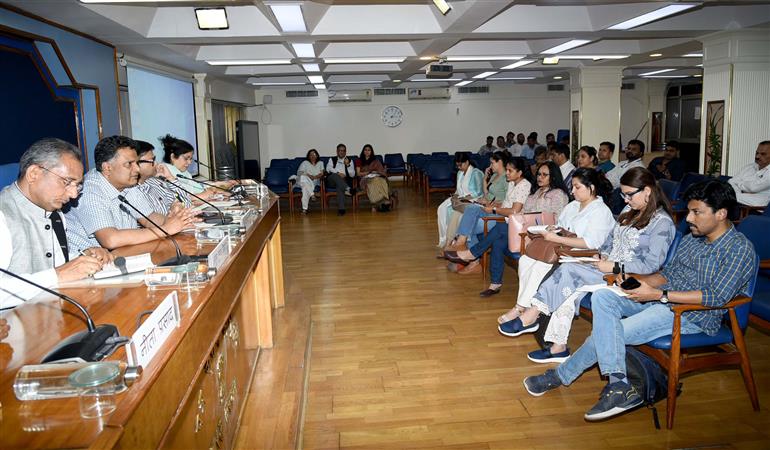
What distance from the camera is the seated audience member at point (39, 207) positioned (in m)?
2.22

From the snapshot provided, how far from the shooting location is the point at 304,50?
757 centimetres

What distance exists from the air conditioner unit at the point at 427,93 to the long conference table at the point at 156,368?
1301cm

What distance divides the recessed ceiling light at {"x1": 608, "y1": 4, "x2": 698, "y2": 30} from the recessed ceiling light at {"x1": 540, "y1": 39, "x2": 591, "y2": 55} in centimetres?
95

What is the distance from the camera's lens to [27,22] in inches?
179

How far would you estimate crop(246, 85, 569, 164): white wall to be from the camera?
15.4 m

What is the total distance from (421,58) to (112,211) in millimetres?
6203

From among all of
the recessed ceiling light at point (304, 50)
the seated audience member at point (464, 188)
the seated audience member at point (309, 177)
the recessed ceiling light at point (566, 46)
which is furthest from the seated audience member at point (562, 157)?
the seated audience member at point (309, 177)

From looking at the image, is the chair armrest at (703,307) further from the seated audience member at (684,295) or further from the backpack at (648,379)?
the backpack at (648,379)

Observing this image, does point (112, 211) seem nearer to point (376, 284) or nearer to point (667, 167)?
point (376, 284)

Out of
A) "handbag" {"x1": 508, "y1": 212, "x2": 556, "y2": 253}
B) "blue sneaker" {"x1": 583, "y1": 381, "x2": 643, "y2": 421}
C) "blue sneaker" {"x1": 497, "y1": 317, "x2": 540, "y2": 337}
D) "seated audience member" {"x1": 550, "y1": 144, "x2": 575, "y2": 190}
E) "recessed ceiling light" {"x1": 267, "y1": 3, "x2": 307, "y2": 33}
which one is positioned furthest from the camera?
"seated audience member" {"x1": 550, "y1": 144, "x2": 575, "y2": 190}

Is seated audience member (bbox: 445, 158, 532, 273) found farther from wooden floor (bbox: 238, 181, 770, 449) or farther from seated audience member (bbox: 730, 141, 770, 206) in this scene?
seated audience member (bbox: 730, 141, 770, 206)

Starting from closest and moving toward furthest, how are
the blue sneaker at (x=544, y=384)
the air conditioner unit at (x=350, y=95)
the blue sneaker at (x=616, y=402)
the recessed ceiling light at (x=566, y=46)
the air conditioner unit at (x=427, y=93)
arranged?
the blue sneaker at (x=616, y=402) < the blue sneaker at (x=544, y=384) < the recessed ceiling light at (x=566, y=46) < the air conditioner unit at (x=350, y=95) < the air conditioner unit at (x=427, y=93)

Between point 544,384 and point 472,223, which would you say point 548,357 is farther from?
point 472,223

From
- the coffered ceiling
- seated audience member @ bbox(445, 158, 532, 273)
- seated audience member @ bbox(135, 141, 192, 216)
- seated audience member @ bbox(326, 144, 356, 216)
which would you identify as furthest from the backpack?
seated audience member @ bbox(326, 144, 356, 216)
